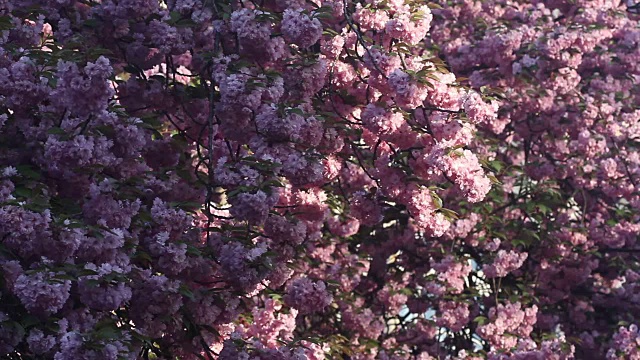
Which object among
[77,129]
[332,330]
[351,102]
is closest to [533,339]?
[332,330]

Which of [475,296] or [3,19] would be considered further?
[475,296]

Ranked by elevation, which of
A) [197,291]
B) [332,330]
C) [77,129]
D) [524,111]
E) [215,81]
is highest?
[524,111]

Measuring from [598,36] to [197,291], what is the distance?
4.59m

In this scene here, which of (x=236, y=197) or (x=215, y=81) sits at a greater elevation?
(x=215, y=81)

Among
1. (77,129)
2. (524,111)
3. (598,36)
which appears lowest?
(77,129)

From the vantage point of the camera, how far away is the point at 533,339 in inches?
301

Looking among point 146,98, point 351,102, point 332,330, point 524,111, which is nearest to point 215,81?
point 146,98

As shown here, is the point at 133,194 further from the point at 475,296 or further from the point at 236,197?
the point at 475,296

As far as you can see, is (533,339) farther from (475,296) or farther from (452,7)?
(452,7)

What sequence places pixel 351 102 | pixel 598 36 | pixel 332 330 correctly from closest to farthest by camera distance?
pixel 351 102 < pixel 332 330 < pixel 598 36

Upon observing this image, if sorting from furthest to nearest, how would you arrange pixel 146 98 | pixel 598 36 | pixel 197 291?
pixel 598 36
pixel 146 98
pixel 197 291

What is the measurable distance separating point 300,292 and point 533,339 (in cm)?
276

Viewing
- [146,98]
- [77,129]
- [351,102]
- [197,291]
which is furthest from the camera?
[351,102]

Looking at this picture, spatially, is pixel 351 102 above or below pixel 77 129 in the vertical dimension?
above
